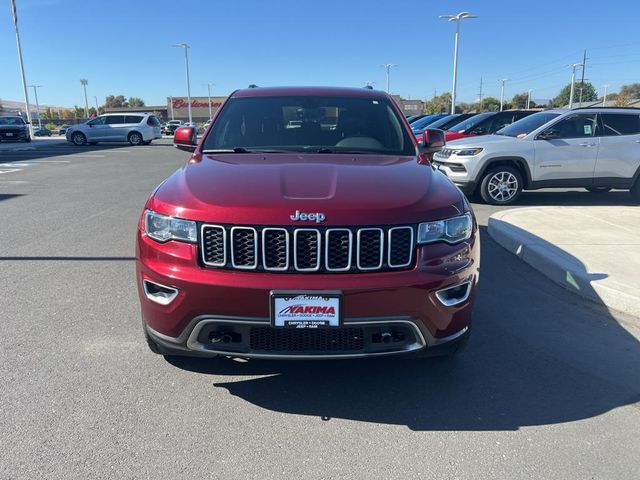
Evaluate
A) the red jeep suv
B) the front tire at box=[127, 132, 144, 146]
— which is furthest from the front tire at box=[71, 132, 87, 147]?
the red jeep suv

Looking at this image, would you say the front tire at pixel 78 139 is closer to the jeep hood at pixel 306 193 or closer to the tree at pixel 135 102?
the jeep hood at pixel 306 193

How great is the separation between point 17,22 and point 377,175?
4033 cm

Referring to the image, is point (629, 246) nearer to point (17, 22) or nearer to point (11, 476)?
point (11, 476)

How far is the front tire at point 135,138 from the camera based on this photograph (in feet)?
97.9

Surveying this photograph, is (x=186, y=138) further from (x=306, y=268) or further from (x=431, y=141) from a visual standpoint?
(x=306, y=268)

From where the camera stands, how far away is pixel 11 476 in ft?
7.82

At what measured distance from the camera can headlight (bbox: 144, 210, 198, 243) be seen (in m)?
2.75

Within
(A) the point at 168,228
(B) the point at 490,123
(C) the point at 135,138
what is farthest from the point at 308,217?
(C) the point at 135,138

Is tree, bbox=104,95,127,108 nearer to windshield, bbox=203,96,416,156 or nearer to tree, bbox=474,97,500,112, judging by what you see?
tree, bbox=474,97,500,112

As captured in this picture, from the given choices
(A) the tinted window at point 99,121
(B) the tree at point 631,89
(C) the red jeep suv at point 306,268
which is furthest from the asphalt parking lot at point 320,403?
(B) the tree at point 631,89

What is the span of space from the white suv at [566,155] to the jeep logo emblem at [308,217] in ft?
23.8

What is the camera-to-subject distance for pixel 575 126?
922 centimetres

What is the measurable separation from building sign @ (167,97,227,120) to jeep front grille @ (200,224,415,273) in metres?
94.5

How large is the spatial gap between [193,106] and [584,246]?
97.6 meters
